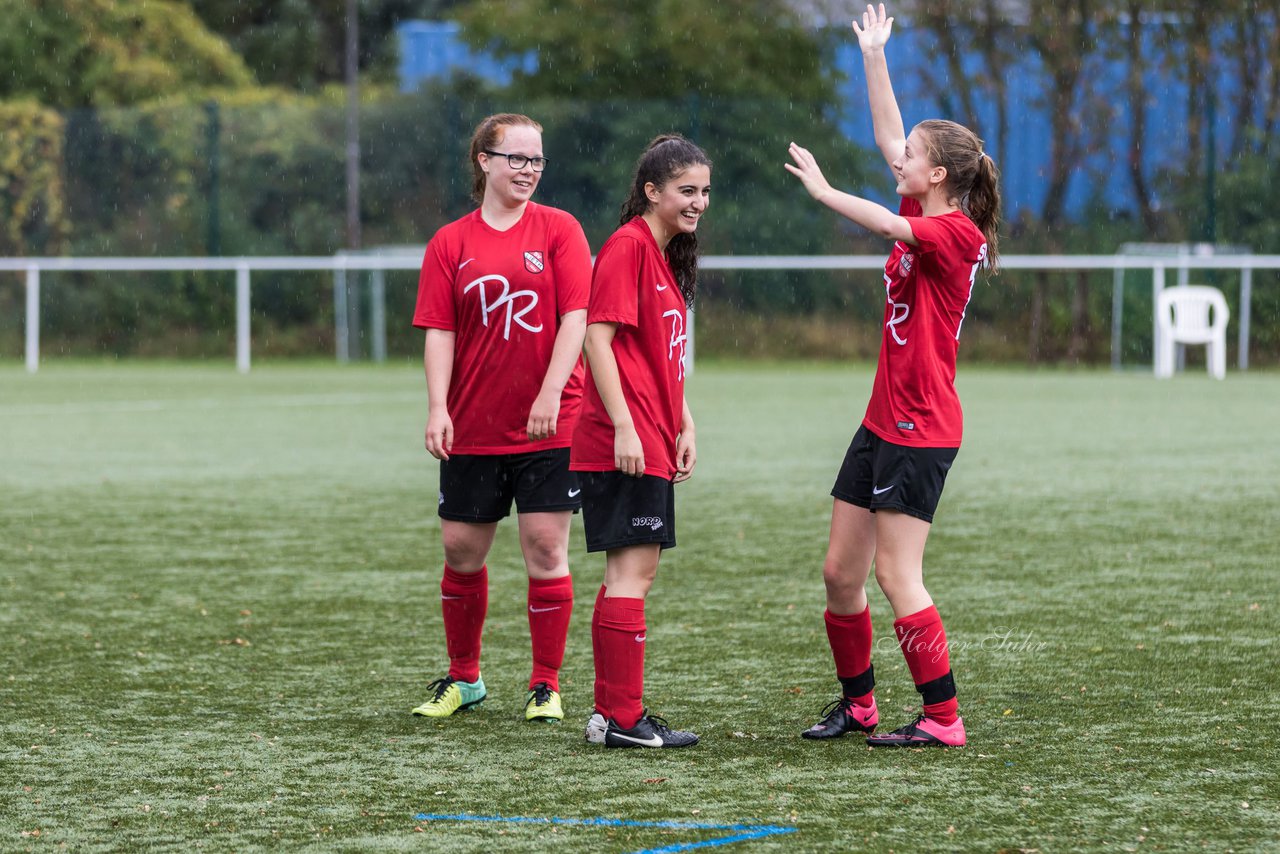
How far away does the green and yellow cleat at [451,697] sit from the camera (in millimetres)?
4980

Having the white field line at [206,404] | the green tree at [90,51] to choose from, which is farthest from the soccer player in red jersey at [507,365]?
the green tree at [90,51]

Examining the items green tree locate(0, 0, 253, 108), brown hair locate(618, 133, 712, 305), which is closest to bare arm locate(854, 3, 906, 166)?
brown hair locate(618, 133, 712, 305)

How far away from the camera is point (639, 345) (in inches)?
179

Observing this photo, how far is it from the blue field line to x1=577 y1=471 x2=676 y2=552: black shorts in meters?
0.86

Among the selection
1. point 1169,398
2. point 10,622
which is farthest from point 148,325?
point 10,622

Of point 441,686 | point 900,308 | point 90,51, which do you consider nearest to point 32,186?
point 90,51

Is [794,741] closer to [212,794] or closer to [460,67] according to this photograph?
[212,794]

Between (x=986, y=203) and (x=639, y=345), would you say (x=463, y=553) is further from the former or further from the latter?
(x=986, y=203)

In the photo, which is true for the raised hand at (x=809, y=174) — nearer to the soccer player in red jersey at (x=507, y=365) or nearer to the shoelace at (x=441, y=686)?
the soccer player in red jersey at (x=507, y=365)

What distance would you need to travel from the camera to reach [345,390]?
19.5 meters

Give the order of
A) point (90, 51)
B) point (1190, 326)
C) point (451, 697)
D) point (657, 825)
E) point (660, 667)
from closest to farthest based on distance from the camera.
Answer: point (657, 825) < point (451, 697) < point (660, 667) < point (1190, 326) < point (90, 51)

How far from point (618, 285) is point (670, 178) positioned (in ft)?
0.98

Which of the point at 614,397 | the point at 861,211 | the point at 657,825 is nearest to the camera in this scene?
the point at 657,825

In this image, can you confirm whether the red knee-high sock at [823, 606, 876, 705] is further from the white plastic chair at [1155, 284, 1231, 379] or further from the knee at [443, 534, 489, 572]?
the white plastic chair at [1155, 284, 1231, 379]
